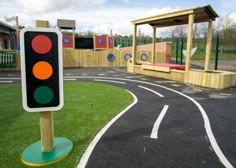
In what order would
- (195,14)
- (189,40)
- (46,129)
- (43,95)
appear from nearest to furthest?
(43,95), (46,129), (189,40), (195,14)

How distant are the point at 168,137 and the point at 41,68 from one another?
2939 mm

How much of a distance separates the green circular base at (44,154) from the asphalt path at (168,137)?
0.39 metres

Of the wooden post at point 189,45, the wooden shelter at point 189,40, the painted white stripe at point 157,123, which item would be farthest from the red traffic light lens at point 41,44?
the wooden post at point 189,45

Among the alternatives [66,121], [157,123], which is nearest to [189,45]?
[157,123]

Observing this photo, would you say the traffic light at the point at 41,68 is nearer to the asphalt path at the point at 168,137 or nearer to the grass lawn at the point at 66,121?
the grass lawn at the point at 66,121

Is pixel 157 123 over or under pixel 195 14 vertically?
under

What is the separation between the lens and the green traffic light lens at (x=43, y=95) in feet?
10.5

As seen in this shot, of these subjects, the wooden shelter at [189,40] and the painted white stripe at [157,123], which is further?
the wooden shelter at [189,40]

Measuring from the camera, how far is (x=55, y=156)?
3398mm

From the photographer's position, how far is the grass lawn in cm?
352

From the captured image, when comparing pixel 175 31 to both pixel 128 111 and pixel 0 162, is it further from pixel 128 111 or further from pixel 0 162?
pixel 0 162

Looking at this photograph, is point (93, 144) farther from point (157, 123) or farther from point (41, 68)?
point (157, 123)

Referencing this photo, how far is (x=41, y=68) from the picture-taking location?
3.16m

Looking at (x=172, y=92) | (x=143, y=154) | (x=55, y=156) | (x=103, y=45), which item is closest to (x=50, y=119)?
(x=55, y=156)
